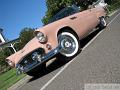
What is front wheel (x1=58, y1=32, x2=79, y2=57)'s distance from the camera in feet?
27.1

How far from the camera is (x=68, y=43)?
8.40 metres

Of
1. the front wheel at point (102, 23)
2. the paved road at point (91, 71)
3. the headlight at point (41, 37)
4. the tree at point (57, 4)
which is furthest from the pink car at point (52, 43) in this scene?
the tree at point (57, 4)

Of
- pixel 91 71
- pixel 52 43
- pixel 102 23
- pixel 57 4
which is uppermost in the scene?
pixel 52 43

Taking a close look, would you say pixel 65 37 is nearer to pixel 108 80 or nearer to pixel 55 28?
pixel 55 28

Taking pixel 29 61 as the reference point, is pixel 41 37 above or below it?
above

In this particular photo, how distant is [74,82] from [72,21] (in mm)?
3455

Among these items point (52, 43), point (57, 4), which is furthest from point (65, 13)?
point (57, 4)

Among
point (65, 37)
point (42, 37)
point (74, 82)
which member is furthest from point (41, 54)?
point (74, 82)

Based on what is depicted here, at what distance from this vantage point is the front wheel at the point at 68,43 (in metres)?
8.25

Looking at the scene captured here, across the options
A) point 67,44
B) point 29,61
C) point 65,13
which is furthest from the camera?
point 65,13

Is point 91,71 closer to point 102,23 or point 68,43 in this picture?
point 68,43

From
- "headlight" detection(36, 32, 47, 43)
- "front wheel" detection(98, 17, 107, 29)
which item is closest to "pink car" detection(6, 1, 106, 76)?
"headlight" detection(36, 32, 47, 43)

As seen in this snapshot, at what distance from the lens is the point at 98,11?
1170 centimetres

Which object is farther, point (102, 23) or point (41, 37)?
point (102, 23)
